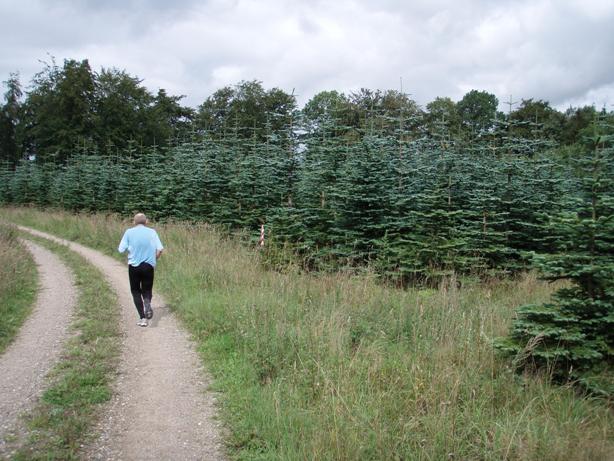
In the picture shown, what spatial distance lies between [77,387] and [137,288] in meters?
2.92

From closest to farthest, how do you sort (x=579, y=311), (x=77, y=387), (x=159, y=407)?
(x=159, y=407), (x=579, y=311), (x=77, y=387)

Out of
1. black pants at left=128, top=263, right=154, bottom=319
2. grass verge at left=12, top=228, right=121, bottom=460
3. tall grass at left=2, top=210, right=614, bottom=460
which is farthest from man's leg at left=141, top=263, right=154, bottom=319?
tall grass at left=2, top=210, right=614, bottom=460

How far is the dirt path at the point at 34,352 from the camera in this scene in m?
4.49

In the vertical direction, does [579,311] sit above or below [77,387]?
above

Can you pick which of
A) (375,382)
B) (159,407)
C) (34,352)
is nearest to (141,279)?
(34,352)

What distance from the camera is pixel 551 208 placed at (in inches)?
483

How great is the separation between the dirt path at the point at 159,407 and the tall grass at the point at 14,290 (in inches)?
69.4

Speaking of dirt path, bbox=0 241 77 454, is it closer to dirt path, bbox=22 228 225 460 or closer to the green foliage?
dirt path, bbox=22 228 225 460

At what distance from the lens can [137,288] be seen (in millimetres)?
7707

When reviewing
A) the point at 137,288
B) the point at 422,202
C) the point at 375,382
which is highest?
the point at 422,202

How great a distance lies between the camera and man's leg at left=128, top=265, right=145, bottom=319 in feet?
24.8

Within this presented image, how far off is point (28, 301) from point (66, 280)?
2.19 metres

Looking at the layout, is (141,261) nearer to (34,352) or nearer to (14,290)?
(34,352)

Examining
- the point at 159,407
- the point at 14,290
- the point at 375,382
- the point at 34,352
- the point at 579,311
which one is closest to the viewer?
the point at 375,382
